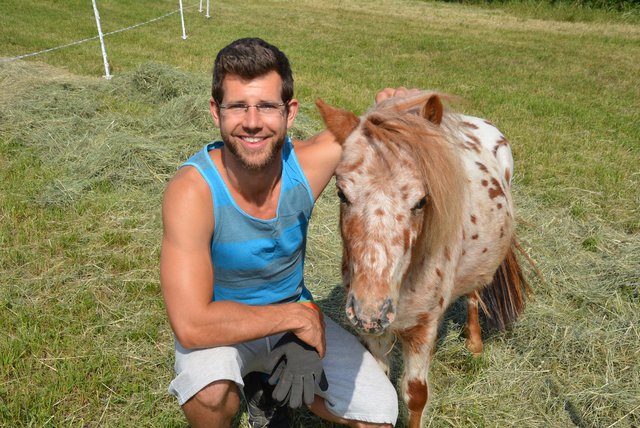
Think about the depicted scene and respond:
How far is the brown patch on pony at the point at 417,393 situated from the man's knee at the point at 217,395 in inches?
36.5

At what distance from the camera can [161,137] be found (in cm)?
606

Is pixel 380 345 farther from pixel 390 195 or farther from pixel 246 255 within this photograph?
pixel 390 195

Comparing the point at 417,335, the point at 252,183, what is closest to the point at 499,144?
the point at 417,335

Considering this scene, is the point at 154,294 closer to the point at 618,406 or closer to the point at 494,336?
the point at 494,336

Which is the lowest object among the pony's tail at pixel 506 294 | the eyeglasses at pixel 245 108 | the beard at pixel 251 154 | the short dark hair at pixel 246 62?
the pony's tail at pixel 506 294

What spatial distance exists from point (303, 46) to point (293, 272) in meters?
12.1

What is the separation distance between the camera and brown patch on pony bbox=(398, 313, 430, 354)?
246 centimetres

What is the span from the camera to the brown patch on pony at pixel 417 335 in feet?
8.06

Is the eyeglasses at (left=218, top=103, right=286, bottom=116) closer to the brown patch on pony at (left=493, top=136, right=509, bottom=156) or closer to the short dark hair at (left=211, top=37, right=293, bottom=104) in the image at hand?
the short dark hair at (left=211, top=37, right=293, bottom=104)

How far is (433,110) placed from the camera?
86.4 inches

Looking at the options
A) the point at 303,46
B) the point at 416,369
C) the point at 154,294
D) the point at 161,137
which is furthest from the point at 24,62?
the point at 416,369

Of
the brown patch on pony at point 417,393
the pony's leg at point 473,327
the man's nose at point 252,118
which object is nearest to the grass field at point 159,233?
the pony's leg at point 473,327

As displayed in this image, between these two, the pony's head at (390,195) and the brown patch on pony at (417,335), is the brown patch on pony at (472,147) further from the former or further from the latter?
the brown patch on pony at (417,335)

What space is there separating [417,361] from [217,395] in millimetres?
1024
